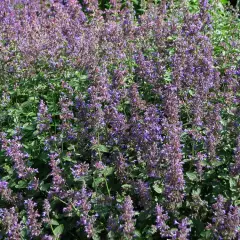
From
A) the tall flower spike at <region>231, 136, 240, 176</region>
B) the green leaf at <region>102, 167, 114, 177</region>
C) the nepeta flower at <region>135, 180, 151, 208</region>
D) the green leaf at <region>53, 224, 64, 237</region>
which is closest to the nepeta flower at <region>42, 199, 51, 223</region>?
the green leaf at <region>53, 224, 64, 237</region>

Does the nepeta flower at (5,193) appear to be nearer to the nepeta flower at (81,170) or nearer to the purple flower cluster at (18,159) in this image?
the purple flower cluster at (18,159)

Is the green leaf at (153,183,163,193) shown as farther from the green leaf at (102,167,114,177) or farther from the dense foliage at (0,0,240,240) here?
the green leaf at (102,167,114,177)

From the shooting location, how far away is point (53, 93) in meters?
5.32

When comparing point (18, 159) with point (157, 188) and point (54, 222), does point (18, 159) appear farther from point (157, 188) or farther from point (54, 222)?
point (157, 188)

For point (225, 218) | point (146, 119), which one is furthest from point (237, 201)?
point (146, 119)

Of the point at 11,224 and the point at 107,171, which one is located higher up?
the point at 107,171

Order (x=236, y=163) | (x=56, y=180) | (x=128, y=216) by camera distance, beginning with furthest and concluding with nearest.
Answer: (x=56, y=180) → (x=236, y=163) → (x=128, y=216)

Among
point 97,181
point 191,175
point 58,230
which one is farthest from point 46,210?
point 191,175

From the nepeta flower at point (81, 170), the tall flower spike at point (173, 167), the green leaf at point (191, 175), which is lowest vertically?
the nepeta flower at point (81, 170)

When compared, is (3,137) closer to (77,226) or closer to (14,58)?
(77,226)

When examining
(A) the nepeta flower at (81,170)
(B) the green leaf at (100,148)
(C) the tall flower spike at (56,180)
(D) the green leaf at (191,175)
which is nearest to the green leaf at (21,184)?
(C) the tall flower spike at (56,180)

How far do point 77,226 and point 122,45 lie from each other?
2.41 meters

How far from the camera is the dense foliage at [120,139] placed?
3803 mm

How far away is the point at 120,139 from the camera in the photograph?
4.26m
